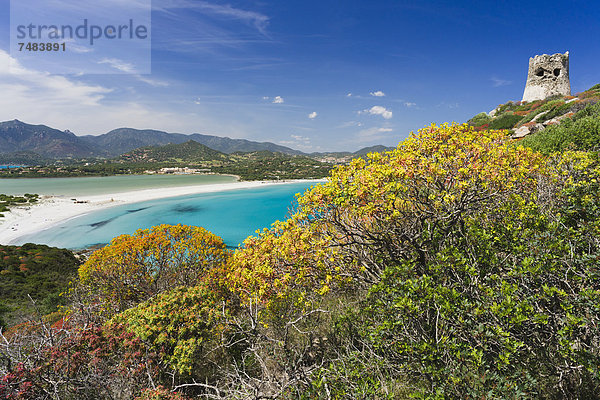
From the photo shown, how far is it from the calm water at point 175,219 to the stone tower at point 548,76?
4076 centimetres

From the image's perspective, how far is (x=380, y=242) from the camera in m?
5.55

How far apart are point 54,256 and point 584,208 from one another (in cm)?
3373

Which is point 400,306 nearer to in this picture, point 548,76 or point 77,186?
point 548,76

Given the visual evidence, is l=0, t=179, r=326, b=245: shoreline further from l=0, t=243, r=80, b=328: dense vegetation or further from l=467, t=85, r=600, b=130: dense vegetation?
l=467, t=85, r=600, b=130: dense vegetation

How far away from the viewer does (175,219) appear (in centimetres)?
4122

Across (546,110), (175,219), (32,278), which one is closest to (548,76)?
(546,110)

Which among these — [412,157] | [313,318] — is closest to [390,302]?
[412,157]

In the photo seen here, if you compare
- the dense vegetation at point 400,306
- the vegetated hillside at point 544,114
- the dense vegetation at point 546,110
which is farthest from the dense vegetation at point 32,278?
the vegetated hillside at point 544,114

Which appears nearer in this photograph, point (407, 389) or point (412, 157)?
point (407, 389)

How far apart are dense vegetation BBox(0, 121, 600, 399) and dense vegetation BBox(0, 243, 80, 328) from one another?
35.3ft

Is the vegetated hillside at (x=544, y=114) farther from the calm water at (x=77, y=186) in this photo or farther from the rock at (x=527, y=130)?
the calm water at (x=77, y=186)

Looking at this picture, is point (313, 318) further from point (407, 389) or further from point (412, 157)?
point (412, 157)

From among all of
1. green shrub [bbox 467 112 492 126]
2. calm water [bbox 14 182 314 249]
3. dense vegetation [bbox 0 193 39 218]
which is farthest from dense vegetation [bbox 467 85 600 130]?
dense vegetation [bbox 0 193 39 218]

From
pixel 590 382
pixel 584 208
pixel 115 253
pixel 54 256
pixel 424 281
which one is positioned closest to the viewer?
pixel 590 382
